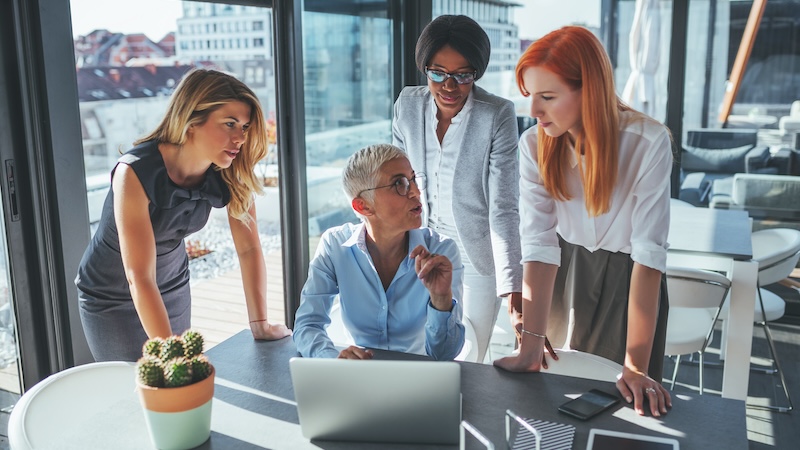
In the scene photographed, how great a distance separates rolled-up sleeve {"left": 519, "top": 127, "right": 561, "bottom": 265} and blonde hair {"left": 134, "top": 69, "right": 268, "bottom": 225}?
74cm

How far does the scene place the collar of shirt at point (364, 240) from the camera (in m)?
2.02

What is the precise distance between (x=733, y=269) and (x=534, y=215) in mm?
1380

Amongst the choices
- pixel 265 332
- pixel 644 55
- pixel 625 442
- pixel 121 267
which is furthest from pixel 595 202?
pixel 644 55

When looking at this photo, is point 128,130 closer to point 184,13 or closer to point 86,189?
point 184,13

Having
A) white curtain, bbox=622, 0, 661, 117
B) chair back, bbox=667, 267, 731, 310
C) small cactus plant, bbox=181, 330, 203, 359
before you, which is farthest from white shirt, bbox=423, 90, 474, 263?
white curtain, bbox=622, 0, 661, 117

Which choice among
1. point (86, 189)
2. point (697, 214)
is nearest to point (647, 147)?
point (86, 189)

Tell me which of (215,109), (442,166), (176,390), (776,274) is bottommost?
(776,274)

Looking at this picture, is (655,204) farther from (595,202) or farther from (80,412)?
A: (80,412)

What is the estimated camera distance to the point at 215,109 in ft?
6.30

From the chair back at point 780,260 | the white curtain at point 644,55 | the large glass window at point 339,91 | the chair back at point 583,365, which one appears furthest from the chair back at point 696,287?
the white curtain at point 644,55

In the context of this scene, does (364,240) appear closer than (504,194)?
Yes

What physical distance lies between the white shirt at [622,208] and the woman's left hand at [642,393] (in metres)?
0.30

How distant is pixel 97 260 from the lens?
200cm

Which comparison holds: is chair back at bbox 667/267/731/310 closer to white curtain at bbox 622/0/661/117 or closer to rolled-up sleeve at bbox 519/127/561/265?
rolled-up sleeve at bbox 519/127/561/265
